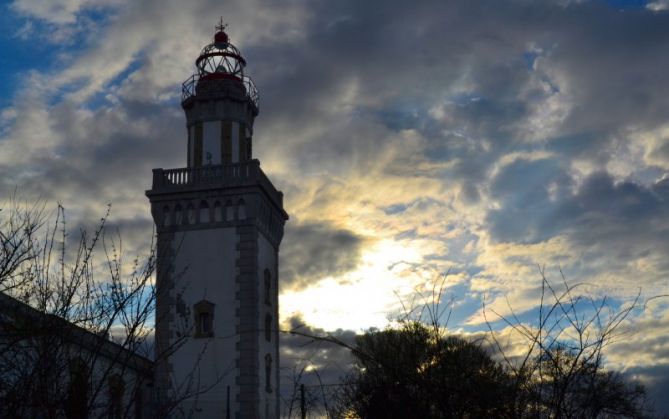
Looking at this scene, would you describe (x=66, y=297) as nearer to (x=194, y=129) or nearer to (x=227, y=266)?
(x=227, y=266)

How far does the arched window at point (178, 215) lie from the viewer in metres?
34.3

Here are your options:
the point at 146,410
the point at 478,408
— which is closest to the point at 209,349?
the point at 146,410

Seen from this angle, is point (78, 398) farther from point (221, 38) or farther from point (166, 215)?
point (221, 38)

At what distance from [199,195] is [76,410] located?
27087mm

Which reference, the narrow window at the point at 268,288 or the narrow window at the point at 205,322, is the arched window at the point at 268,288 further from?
the narrow window at the point at 205,322

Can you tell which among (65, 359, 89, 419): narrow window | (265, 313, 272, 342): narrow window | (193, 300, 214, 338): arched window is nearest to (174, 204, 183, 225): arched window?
(193, 300, 214, 338): arched window

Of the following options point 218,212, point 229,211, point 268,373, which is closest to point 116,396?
point 229,211

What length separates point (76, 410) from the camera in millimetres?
7742

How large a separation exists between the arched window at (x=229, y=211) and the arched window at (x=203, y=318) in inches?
163

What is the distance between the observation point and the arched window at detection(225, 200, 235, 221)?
1329 inches

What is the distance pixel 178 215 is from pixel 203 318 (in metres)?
5.34

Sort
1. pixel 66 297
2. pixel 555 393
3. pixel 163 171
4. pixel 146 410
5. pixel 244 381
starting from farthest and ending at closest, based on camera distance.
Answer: pixel 163 171 → pixel 146 410 → pixel 244 381 → pixel 66 297 → pixel 555 393

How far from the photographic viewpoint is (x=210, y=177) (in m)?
34.7

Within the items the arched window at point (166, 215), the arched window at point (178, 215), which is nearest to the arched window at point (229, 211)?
the arched window at point (178, 215)
